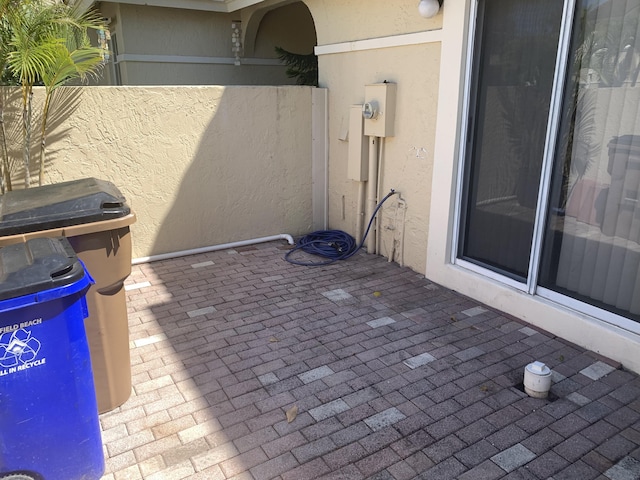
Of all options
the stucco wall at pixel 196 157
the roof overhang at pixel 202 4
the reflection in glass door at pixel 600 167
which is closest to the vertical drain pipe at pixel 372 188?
the stucco wall at pixel 196 157

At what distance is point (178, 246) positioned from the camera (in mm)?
6281

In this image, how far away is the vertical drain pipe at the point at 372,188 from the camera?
5975 millimetres

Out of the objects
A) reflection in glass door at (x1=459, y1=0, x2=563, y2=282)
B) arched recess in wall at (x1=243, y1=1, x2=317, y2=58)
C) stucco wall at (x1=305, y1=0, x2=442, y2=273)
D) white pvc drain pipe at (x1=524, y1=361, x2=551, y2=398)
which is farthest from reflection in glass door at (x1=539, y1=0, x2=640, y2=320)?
arched recess in wall at (x1=243, y1=1, x2=317, y2=58)

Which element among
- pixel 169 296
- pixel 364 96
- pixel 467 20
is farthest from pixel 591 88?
pixel 169 296

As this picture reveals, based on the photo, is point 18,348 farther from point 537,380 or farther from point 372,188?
point 372,188

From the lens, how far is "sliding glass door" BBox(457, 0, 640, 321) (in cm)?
367

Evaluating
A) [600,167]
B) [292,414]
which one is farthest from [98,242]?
[600,167]

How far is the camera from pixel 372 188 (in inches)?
241

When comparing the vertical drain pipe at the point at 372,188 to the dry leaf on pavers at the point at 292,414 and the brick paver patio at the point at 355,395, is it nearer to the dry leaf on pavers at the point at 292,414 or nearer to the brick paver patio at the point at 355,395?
the brick paver patio at the point at 355,395

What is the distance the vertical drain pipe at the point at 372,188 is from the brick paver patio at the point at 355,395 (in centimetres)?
122

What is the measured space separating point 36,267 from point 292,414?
1800 mm

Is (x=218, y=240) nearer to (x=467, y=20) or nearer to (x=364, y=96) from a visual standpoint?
(x=364, y=96)

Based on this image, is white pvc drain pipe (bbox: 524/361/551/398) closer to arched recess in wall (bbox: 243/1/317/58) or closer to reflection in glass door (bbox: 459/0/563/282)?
reflection in glass door (bbox: 459/0/563/282)

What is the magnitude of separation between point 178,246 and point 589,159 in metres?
4.71
